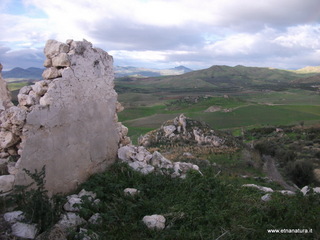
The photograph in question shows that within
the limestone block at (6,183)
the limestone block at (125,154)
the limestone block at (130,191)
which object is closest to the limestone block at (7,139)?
the limestone block at (6,183)

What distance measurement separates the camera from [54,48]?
7684 mm

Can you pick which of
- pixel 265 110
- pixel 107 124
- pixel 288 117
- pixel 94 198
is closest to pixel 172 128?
pixel 107 124

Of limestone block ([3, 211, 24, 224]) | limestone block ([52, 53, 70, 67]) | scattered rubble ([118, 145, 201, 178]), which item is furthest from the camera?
scattered rubble ([118, 145, 201, 178])

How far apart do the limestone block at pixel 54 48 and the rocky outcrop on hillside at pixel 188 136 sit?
Result: 17552 mm

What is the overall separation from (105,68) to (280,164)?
17.9 metres

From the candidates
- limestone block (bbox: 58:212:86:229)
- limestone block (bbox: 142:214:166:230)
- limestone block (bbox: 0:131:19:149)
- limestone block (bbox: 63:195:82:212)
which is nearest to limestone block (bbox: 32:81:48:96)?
limestone block (bbox: 0:131:19:149)

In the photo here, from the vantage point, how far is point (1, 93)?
813 centimetres

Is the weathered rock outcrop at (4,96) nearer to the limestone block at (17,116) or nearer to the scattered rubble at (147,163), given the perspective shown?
the limestone block at (17,116)

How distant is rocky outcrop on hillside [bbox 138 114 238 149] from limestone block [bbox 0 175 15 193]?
60.5ft

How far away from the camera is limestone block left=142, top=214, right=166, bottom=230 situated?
5.73 m

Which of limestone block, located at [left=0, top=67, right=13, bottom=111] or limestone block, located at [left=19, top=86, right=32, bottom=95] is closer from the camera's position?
limestone block, located at [left=19, top=86, right=32, bottom=95]

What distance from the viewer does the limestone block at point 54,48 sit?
766 centimetres

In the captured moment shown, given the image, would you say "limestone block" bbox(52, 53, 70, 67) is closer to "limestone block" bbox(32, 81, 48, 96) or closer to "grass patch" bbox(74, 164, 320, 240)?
"limestone block" bbox(32, 81, 48, 96)

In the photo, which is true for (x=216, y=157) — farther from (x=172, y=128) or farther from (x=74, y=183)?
(x=74, y=183)
